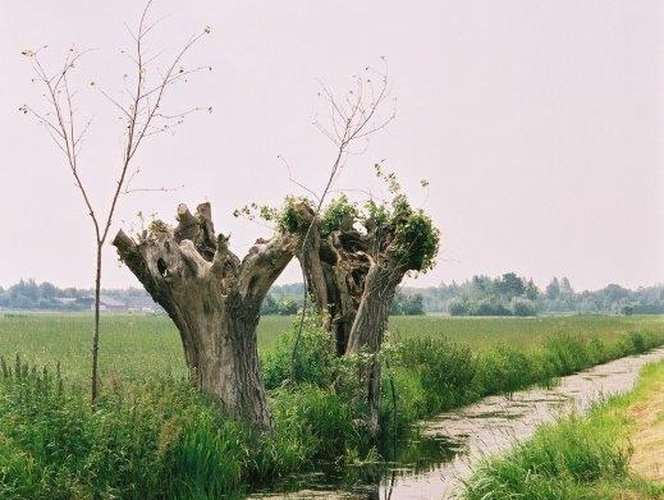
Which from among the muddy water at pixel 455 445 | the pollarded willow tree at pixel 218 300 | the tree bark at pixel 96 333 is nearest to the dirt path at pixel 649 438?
the muddy water at pixel 455 445

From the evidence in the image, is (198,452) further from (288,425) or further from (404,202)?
(404,202)

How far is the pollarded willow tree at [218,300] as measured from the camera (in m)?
12.1

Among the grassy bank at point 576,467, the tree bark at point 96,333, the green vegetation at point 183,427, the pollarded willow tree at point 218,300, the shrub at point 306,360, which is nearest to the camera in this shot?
the green vegetation at point 183,427

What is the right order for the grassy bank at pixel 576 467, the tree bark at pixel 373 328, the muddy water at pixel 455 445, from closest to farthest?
the grassy bank at pixel 576 467 → the muddy water at pixel 455 445 → the tree bark at pixel 373 328

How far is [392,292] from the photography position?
16.3 metres

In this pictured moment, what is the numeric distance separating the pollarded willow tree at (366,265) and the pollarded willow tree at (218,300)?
121 inches

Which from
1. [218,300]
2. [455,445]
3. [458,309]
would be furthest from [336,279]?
[458,309]

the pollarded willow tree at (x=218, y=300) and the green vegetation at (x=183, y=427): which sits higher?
the pollarded willow tree at (x=218, y=300)

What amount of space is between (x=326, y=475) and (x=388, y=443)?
2.86 metres

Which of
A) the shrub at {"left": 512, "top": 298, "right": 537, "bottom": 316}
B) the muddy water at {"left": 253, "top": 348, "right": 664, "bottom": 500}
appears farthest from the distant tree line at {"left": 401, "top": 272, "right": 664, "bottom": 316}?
the muddy water at {"left": 253, "top": 348, "right": 664, "bottom": 500}

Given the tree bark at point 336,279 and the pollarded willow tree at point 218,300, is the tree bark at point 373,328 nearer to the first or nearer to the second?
the tree bark at point 336,279

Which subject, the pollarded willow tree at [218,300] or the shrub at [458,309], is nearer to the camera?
the pollarded willow tree at [218,300]

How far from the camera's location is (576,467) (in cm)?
1026

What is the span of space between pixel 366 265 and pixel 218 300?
5.21 meters
